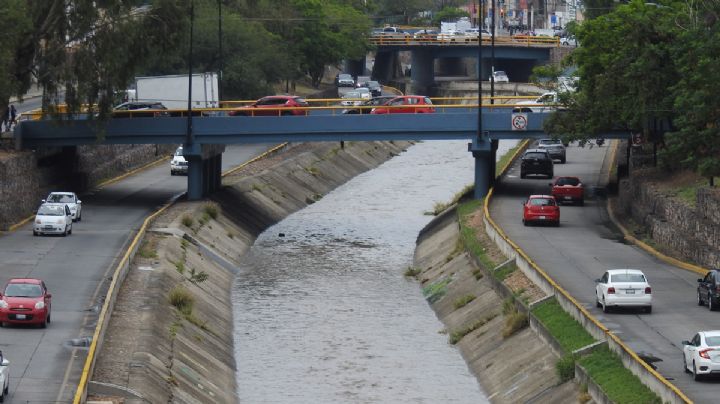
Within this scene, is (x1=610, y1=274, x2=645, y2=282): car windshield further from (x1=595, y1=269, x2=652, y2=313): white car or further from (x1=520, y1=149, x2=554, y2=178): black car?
(x1=520, y1=149, x2=554, y2=178): black car

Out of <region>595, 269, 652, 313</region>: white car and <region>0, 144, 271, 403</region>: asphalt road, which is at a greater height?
<region>595, 269, 652, 313</region>: white car

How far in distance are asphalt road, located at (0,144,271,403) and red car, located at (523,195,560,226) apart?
64.3 feet

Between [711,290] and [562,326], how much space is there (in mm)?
5190

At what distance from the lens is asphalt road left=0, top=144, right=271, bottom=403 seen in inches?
1624

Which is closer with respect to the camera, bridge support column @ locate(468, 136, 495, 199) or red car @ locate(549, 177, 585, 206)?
red car @ locate(549, 177, 585, 206)

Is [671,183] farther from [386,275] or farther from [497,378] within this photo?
[497,378]

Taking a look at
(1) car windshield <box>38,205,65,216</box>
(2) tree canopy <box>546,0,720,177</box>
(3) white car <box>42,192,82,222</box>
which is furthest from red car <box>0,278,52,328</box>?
(2) tree canopy <box>546,0,720,177</box>

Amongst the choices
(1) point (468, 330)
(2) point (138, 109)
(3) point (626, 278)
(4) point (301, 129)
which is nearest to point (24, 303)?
(1) point (468, 330)

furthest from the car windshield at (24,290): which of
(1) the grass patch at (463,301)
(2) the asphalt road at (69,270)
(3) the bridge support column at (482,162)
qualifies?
(3) the bridge support column at (482,162)

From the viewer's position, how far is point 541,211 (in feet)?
248

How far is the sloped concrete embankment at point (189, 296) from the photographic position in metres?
45.5

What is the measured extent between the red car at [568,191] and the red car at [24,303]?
44.0m

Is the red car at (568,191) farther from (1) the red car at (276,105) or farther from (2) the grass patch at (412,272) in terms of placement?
(1) the red car at (276,105)

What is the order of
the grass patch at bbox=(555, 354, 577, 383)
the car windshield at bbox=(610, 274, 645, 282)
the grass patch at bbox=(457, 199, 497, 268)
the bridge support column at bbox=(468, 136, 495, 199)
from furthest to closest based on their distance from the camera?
the bridge support column at bbox=(468, 136, 495, 199), the grass patch at bbox=(457, 199, 497, 268), the car windshield at bbox=(610, 274, 645, 282), the grass patch at bbox=(555, 354, 577, 383)
